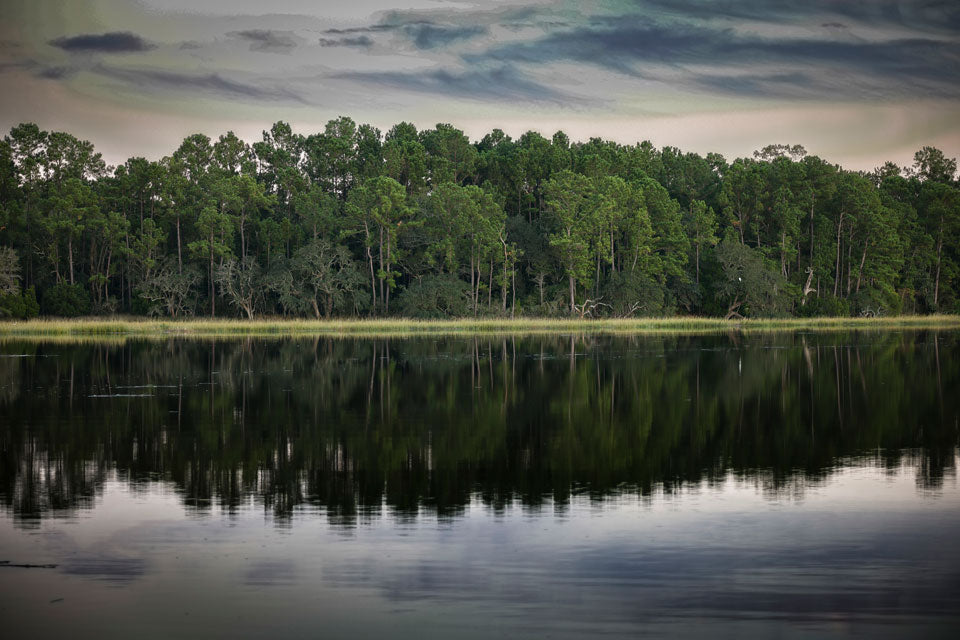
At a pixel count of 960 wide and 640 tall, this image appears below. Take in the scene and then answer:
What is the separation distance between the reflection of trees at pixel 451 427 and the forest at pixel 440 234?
45486 mm

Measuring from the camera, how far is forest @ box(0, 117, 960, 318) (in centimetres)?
9038

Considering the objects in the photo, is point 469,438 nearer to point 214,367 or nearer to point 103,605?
point 103,605

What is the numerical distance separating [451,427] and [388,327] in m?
57.9

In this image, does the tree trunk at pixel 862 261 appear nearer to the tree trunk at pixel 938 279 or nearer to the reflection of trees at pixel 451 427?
the tree trunk at pixel 938 279

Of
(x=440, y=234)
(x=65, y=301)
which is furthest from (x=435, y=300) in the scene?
(x=65, y=301)

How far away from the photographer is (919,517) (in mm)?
13914

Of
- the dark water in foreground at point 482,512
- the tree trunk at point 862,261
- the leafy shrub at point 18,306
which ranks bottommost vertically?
the dark water in foreground at point 482,512

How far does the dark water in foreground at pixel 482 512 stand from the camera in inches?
391

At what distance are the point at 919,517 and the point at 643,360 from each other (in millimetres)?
30910

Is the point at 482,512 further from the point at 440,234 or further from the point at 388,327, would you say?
the point at 440,234

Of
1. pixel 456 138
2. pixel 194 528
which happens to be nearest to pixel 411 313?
pixel 456 138

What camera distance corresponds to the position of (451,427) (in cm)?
2319

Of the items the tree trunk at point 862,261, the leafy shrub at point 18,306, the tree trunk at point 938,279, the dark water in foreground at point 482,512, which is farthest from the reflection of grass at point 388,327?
the dark water in foreground at point 482,512

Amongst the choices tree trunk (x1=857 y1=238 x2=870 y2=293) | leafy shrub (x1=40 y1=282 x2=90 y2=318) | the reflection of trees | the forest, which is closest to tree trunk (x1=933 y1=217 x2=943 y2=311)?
the forest
